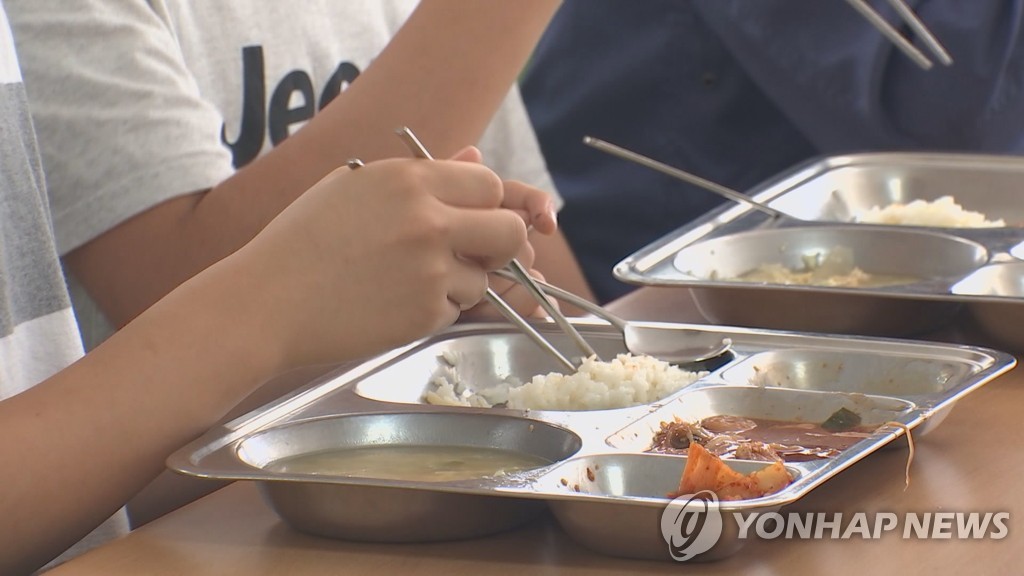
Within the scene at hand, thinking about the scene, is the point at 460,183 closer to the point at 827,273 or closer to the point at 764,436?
the point at 764,436

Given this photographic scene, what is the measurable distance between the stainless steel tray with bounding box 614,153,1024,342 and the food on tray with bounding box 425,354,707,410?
20 cm

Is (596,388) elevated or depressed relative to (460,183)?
depressed

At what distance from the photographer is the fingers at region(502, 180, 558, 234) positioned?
101 centimetres

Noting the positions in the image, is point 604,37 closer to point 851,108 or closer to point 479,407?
point 851,108

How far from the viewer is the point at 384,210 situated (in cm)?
86

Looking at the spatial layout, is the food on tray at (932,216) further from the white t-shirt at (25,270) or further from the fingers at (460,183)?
the white t-shirt at (25,270)

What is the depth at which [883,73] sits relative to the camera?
1.67 meters

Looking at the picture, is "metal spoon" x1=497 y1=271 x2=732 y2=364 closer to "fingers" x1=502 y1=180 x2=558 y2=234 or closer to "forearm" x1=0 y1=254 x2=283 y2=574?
"fingers" x1=502 y1=180 x2=558 y2=234

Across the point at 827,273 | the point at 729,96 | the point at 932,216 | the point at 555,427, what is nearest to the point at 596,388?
the point at 555,427

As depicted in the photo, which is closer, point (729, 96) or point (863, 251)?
point (863, 251)

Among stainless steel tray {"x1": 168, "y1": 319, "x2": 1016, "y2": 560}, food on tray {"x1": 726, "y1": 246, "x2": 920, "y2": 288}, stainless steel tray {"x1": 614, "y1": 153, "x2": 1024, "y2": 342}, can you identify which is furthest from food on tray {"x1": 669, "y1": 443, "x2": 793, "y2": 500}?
food on tray {"x1": 726, "y1": 246, "x2": 920, "y2": 288}

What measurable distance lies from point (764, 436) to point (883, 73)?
0.94 metres

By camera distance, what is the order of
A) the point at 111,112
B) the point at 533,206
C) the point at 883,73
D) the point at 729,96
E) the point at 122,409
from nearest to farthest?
1. the point at 122,409
2. the point at 533,206
3. the point at 111,112
4. the point at 883,73
5. the point at 729,96

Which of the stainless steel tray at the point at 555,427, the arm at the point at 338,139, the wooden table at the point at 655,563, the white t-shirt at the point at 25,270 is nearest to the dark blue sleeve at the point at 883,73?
the arm at the point at 338,139
